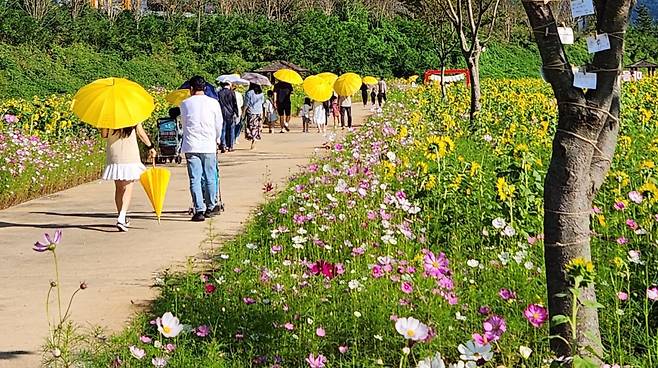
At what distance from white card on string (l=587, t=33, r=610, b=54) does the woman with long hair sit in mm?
14456

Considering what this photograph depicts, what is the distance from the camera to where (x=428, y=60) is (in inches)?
2085

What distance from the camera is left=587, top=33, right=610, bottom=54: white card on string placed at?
347 cm

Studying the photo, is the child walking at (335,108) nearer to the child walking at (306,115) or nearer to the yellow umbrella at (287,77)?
the child walking at (306,115)

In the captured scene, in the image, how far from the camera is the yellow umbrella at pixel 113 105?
784 cm

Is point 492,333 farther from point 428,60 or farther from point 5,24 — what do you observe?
point 428,60

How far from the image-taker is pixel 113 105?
7945 mm

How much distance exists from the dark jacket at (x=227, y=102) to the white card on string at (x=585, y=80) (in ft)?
42.3

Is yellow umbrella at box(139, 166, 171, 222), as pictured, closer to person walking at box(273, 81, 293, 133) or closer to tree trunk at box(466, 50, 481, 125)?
tree trunk at box(466, 50, 481, 125)

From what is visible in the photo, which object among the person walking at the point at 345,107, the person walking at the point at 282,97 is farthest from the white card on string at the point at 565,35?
the person walking at the point at 282,97

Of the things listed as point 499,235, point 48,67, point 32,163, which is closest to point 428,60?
point 48,67

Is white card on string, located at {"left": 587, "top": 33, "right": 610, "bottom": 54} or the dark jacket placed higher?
white card on string, located at {"left": 587, "top": 33, "right": 610, "bottom": 54}

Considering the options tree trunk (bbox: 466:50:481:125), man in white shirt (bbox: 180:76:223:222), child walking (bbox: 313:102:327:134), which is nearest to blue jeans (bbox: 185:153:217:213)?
man in white shirt (bbox: 180:76:223:222)

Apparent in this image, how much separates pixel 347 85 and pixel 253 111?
3304 millimetres

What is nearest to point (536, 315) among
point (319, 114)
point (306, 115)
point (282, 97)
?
point (319, 114)
